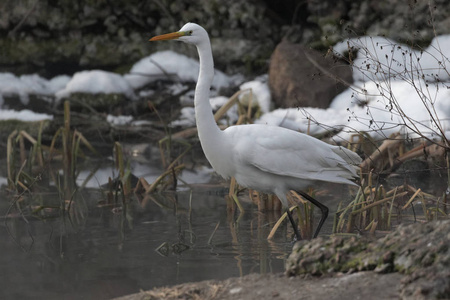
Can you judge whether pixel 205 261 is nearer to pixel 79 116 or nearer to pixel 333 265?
pixel 333 265

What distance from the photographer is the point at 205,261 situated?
5.12 metres

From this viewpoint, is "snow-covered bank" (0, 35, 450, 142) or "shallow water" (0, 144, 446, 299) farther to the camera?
"snow-covered bank" (0, 35, 450, 142)

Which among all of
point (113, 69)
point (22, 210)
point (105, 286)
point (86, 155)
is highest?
point (113, 69)

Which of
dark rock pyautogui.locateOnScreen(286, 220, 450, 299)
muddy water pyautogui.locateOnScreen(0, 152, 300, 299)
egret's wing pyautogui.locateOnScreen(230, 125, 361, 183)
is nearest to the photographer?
dark rock pyautogui.locateOnScreen(286, 220, 450, 299)

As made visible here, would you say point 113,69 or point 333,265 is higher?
point 113,69

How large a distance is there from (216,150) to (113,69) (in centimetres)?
641

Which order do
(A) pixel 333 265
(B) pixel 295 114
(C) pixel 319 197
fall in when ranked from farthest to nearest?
1. (B) pixel 295 114
2. (C) pixel 319 197
3. (A) pixel 333 265

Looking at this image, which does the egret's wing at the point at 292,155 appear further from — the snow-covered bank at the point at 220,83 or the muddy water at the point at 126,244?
the snow-covered bank at the point at 220,83

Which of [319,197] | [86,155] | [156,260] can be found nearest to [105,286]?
[156,260]

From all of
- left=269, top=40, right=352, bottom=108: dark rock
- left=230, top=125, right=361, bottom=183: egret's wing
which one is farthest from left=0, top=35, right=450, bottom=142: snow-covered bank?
left=230, top=125, right=361, bottom=183: egret's wing

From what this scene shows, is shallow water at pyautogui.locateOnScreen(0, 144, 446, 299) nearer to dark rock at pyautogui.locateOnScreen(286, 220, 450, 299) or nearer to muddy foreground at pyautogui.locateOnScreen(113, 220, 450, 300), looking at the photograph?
muddy foreground at pyautogui.locateOnScreen(113, 220, 450, 300)

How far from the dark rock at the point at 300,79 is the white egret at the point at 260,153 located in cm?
410

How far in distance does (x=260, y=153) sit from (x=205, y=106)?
55 cm

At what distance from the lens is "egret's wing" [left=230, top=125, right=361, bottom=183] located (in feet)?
18.6
